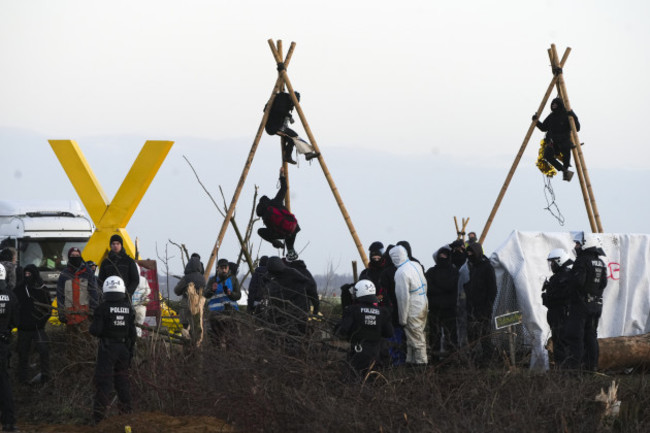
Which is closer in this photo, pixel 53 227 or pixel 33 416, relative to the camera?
pixel 33 416

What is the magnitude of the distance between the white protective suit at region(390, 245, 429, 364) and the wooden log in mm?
2755

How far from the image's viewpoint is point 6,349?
12.4 meters

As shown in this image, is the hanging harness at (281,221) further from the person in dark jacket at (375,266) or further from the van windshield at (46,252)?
the van windshield at (46,252)

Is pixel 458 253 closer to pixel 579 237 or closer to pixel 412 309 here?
pixel 579 237

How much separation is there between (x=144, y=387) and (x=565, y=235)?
7.05 meters

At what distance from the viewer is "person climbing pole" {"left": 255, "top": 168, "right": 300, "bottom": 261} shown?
1551cm

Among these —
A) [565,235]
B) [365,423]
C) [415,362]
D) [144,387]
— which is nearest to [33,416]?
[144,387]

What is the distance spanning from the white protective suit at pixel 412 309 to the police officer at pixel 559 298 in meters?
1.56

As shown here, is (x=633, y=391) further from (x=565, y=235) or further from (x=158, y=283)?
(x=158, y=283)

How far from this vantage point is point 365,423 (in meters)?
9.60

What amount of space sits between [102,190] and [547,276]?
322 inches

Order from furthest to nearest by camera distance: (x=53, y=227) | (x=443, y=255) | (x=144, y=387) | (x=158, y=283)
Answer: (x=53, y=227) < (x=158, y=283) < (x=443, y=255) < (x=144, y=387)

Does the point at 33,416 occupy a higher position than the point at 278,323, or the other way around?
the point at 278,323

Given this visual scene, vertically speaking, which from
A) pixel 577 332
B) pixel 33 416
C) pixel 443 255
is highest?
pixel 443 255
